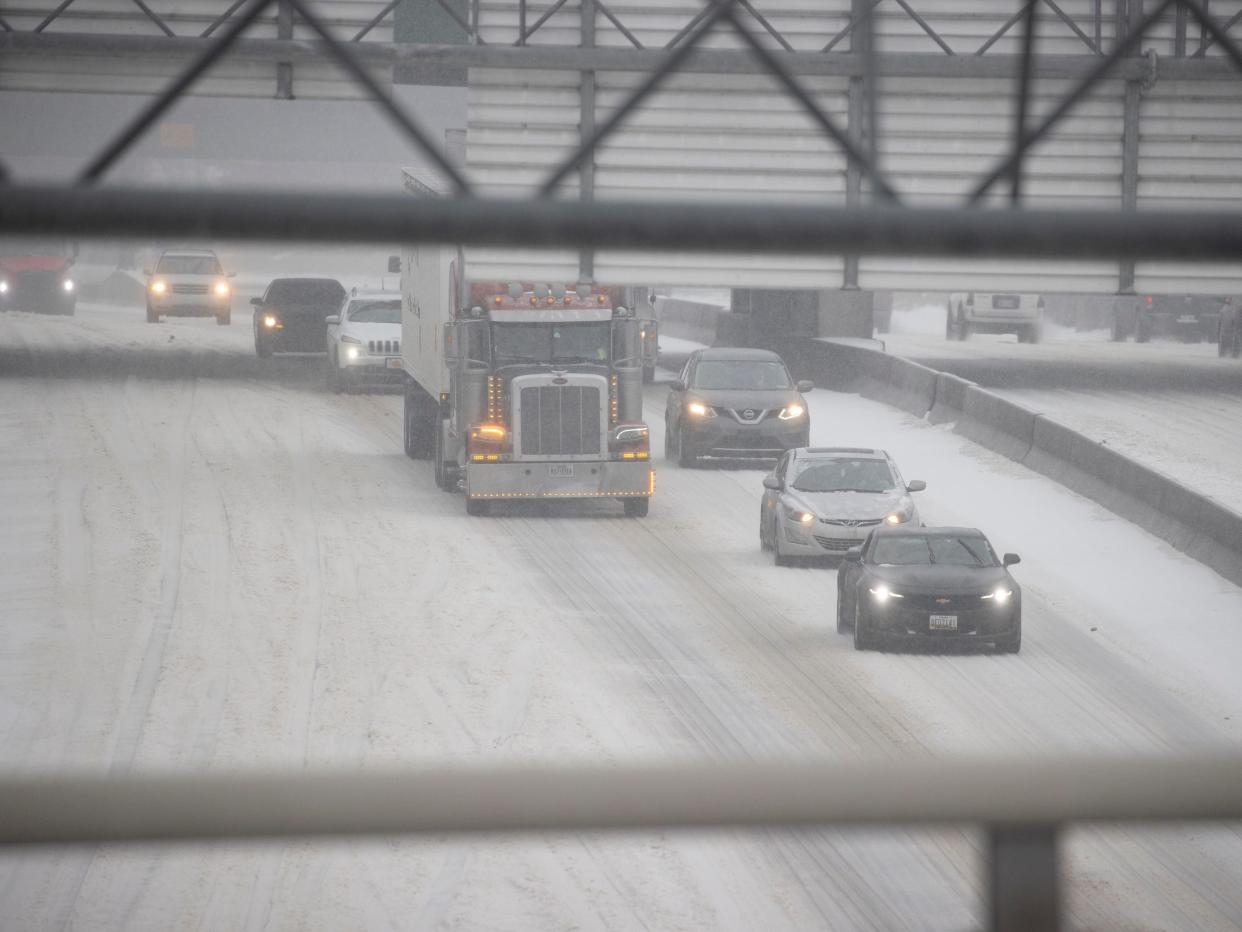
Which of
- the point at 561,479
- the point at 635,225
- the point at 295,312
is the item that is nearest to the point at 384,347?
the point at 295,312

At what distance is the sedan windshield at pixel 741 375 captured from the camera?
30.6 m

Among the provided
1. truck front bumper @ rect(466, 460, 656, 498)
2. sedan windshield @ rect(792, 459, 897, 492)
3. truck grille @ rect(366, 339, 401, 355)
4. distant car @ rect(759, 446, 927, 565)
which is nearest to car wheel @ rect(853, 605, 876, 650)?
distant car @ rect(759, 446, 927, 565)

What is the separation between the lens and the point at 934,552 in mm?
19281

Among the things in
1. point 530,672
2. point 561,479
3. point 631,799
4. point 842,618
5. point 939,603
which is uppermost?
point 631,799

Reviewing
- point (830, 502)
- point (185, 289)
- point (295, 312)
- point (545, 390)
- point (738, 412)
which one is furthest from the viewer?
point (185, 289)

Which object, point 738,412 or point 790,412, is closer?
point 738,412

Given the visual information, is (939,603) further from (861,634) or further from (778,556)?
(778,556)

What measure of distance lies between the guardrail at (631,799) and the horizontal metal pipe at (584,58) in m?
10.5

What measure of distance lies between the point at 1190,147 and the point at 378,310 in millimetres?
17185

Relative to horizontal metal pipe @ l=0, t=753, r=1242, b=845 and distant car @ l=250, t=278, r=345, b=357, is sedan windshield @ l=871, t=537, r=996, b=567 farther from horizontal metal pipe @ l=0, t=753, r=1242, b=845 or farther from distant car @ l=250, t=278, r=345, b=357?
distant car @ l=250, t=278, r=345, b=357

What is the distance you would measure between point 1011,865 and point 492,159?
69.4 ft

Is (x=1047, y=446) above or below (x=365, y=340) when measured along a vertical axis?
below

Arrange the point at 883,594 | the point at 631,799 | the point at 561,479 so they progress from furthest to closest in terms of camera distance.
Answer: the point at 561,479 < the point at 883,594 < the point at 631,799

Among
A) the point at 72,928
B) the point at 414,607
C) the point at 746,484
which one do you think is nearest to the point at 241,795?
the point at 72,928
